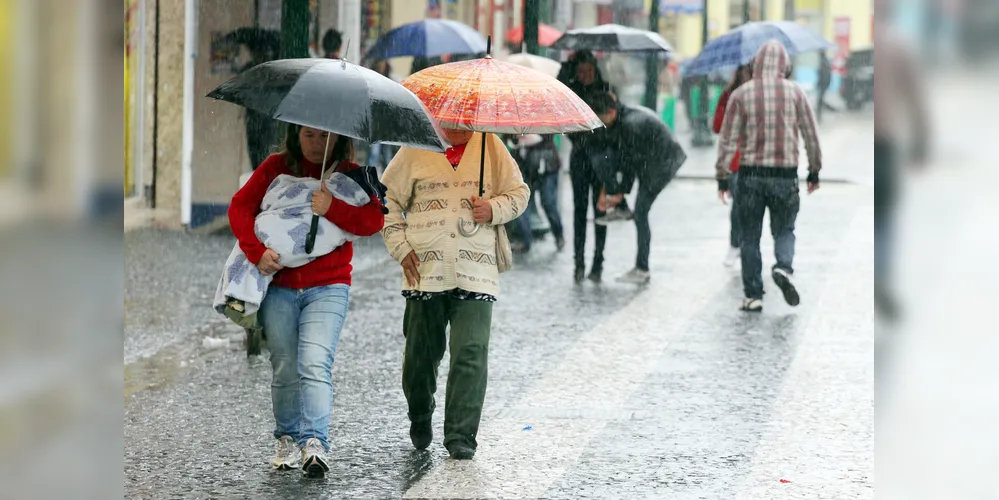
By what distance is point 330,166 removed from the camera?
5898 millimetres

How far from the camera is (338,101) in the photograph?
5.37 m

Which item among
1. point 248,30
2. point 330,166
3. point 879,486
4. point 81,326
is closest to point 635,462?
point 330,166

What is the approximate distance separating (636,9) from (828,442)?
6546 millimetres

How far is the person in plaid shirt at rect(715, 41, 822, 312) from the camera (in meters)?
9.52

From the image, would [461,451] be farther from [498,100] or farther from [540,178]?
[540,178]

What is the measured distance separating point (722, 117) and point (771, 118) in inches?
34.5

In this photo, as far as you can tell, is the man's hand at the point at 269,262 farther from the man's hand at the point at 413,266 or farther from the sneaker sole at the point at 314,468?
the sneaker sole at the point at 314,468

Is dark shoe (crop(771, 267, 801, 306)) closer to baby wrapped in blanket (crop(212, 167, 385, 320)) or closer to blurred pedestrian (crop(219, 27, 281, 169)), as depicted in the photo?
blurred pedestrian (crop(219, 27, 281, 169))

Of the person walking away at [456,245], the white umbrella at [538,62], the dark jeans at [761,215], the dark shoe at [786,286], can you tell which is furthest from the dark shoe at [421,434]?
the white umbrella at [538,62]

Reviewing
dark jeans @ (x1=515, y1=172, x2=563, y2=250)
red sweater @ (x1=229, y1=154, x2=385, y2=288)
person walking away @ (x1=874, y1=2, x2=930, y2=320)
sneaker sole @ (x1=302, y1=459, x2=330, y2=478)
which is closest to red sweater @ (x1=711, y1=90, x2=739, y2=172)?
dark jeans @ (x1=515, y1=172, x2=563, y2=250)

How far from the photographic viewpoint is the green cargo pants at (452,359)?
20.1 ft

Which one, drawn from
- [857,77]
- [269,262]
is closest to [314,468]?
[269,262]

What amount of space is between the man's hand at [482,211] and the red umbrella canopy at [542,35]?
5.79 meters

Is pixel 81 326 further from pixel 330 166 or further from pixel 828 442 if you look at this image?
pixel 828 442
